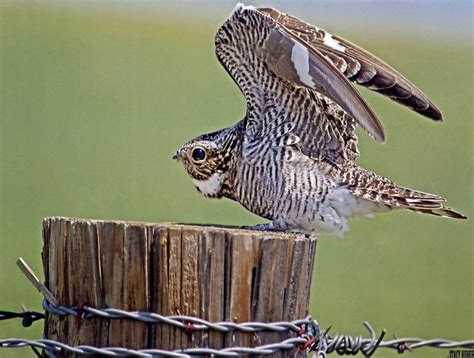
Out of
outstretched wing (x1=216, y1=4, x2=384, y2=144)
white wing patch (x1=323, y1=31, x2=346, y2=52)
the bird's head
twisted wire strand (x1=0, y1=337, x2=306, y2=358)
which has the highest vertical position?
white wing patch (x1=323, y1=31, x2=346, y2=52)

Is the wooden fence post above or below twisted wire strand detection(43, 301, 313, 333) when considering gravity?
above

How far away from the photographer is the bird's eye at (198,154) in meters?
5.95

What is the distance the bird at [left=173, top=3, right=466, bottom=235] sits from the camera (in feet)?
18.5

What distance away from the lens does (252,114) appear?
19.1 ft

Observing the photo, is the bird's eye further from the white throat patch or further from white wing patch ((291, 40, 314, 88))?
white wing patch ((291, 40, 314, 88))

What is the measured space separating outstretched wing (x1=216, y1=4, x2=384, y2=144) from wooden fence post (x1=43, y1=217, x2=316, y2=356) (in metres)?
1.75

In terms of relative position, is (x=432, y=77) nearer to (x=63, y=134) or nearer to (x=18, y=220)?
(x=63, y=134)

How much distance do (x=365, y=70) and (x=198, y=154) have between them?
1.07 meters

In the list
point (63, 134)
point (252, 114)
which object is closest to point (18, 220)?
point (63, 134)

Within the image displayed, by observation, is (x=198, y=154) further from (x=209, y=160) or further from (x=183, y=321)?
(x=183, y=321)

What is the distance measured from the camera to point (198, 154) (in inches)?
235

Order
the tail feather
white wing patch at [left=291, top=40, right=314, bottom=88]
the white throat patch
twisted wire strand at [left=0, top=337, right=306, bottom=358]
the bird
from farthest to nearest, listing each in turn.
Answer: the white throat patch < the tail feather < the bird < white wing patch at [left=291, top=40, right=314, bottom=88] < twisted wire strand at [left=0, top=337, right=306, bottom=358]

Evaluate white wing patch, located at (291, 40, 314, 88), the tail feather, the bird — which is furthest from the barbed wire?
the tail feather

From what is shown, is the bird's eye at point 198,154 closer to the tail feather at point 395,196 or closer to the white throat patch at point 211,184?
the white throat patch at point 211,184
